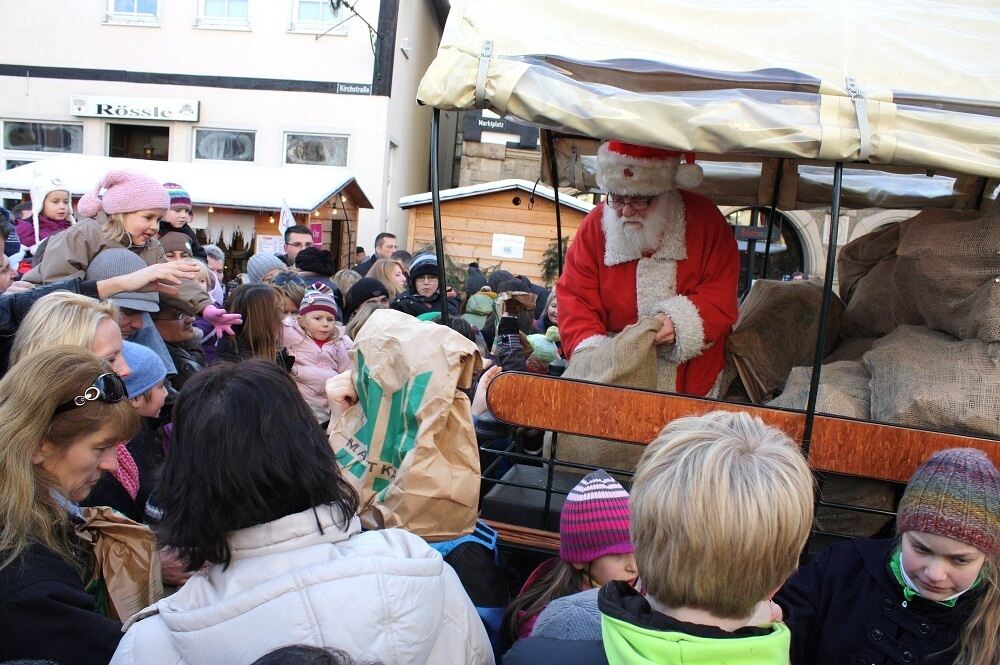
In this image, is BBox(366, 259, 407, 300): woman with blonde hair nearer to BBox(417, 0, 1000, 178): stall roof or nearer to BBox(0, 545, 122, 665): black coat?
BBox(417, 0, 1000, 178): stall roof

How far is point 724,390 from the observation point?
3807mm

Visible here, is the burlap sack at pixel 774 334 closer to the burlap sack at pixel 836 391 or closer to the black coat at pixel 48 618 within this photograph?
the burlap sack at pixel 836 391

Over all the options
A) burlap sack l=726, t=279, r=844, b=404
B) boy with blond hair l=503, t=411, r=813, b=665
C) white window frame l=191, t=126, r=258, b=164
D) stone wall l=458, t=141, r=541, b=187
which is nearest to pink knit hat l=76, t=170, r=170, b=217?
burlap sack l=726, t=279, r=844, b=404

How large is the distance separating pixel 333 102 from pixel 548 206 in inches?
183

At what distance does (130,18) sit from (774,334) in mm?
14952

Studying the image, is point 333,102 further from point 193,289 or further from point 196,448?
point 196,448

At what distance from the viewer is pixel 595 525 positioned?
210cm

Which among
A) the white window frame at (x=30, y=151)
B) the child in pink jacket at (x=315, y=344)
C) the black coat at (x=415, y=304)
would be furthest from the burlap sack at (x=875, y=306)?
the white window frame at (x=30, y=151)

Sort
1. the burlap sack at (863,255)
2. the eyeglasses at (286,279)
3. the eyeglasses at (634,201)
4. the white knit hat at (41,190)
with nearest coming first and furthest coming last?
the eyeglasses at (634,201) → the burlap sack at (863,255) → the eyeglasses at (286,279) → the white knit hat at (41,190)

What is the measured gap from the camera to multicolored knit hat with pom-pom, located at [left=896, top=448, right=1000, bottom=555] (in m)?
1.80

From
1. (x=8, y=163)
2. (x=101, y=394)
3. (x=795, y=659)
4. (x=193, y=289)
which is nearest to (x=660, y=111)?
(x=795, y=659)

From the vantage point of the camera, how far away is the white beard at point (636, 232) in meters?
3.74

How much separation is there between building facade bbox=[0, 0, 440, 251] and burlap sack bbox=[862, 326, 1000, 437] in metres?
12.7

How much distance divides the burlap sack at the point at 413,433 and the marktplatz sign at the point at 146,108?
46.4ft
